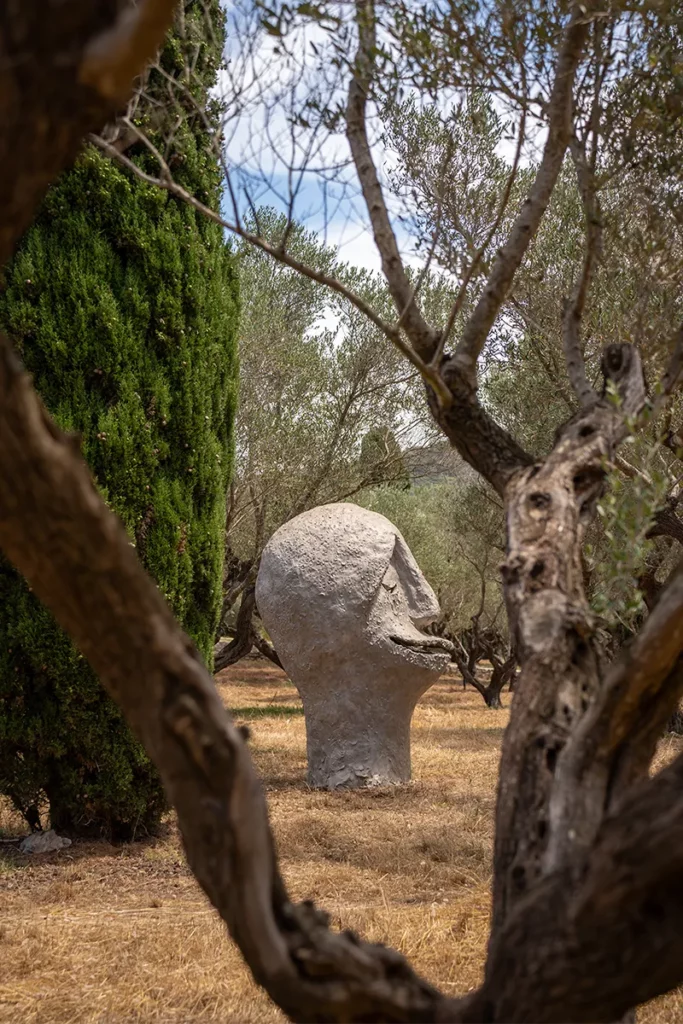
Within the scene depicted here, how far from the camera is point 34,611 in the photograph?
6.30m

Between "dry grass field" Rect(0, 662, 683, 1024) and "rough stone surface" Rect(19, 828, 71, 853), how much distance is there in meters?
0.09

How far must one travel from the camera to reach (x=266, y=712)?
16.2m

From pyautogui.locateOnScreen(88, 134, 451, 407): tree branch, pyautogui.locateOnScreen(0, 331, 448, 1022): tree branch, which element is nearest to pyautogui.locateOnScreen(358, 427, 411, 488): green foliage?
pyautogui.locateOnScreen(88, 134, 451, 407): tree branch

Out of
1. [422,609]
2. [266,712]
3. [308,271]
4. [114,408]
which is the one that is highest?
[114,408]

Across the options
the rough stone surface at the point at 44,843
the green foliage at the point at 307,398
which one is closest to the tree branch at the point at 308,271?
the rough stone surface at the point at 44,843

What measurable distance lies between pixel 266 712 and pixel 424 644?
7776mm

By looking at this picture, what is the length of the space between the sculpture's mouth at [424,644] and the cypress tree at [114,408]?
2.28 metres

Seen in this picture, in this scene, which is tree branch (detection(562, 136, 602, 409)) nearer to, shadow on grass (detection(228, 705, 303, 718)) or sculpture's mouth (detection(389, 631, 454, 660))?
sculpture's mouth (detection(389, 631, 454, 660))

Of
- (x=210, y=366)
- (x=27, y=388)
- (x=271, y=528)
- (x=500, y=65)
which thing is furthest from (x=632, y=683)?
(x=271, y=528)

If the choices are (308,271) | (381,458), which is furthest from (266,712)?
(308,271)

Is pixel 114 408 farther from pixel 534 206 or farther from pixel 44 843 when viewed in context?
pixel 534 206

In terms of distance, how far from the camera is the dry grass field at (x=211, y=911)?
412cm

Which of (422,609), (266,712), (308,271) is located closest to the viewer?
(308,271)

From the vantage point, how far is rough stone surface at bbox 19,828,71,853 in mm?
6590
